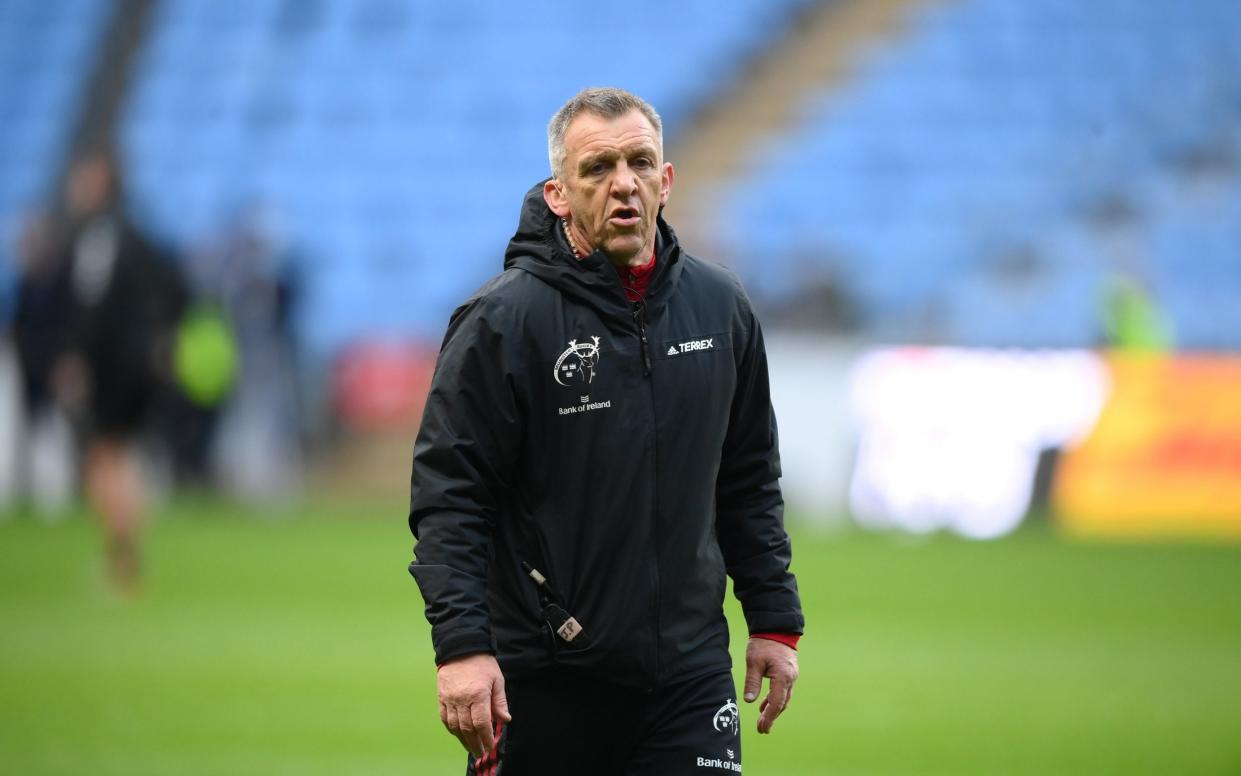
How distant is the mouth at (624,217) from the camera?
4.09 m

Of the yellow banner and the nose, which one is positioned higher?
the nose

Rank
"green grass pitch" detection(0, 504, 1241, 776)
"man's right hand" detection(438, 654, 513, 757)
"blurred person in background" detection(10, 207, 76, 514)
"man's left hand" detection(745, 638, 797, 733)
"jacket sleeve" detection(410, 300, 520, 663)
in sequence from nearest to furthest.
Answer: "man's right hand" detection(438, 654, 513, 757) → "jacket sleeve" detection(410, 300, 520, 663) → "man's left hand" detection(745, 638, 797, 733) → "green grass pitch" detection(0, 504, 1241, 776) → "blurred person in background" detection(10, 207, 76, 514)

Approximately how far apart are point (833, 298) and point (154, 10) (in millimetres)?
12199

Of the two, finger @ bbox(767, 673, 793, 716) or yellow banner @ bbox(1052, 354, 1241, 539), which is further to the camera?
yellow banner @ bbox(1052, 354, 1241, 539)

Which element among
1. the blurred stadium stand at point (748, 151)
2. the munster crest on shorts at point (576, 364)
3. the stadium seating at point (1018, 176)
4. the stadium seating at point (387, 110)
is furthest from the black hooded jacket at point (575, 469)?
the stadium seating at point (387, 110)

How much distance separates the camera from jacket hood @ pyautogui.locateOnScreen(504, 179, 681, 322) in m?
4.12

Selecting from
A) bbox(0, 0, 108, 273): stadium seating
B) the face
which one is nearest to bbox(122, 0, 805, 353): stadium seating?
bbox(0, 0, 108, 273): stadium seating

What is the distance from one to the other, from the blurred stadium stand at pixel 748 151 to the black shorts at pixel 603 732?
16.6m

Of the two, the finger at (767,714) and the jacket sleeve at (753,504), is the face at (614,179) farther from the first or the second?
the finger at (767,714)

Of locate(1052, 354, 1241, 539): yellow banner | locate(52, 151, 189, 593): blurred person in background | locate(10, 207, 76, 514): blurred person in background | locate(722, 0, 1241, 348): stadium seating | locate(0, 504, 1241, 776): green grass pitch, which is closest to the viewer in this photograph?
locate(0, 504, 1241, 776): green grass pitch

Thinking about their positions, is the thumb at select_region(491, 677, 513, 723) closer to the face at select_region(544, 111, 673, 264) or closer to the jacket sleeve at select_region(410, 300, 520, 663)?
the jacket sleeve at select_region(410, 300, 520, 663)

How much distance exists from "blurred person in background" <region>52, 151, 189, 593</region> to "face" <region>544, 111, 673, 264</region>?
885cm

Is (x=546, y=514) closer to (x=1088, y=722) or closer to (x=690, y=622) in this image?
(x=690, y=622)

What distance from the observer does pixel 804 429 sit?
17.1 m
